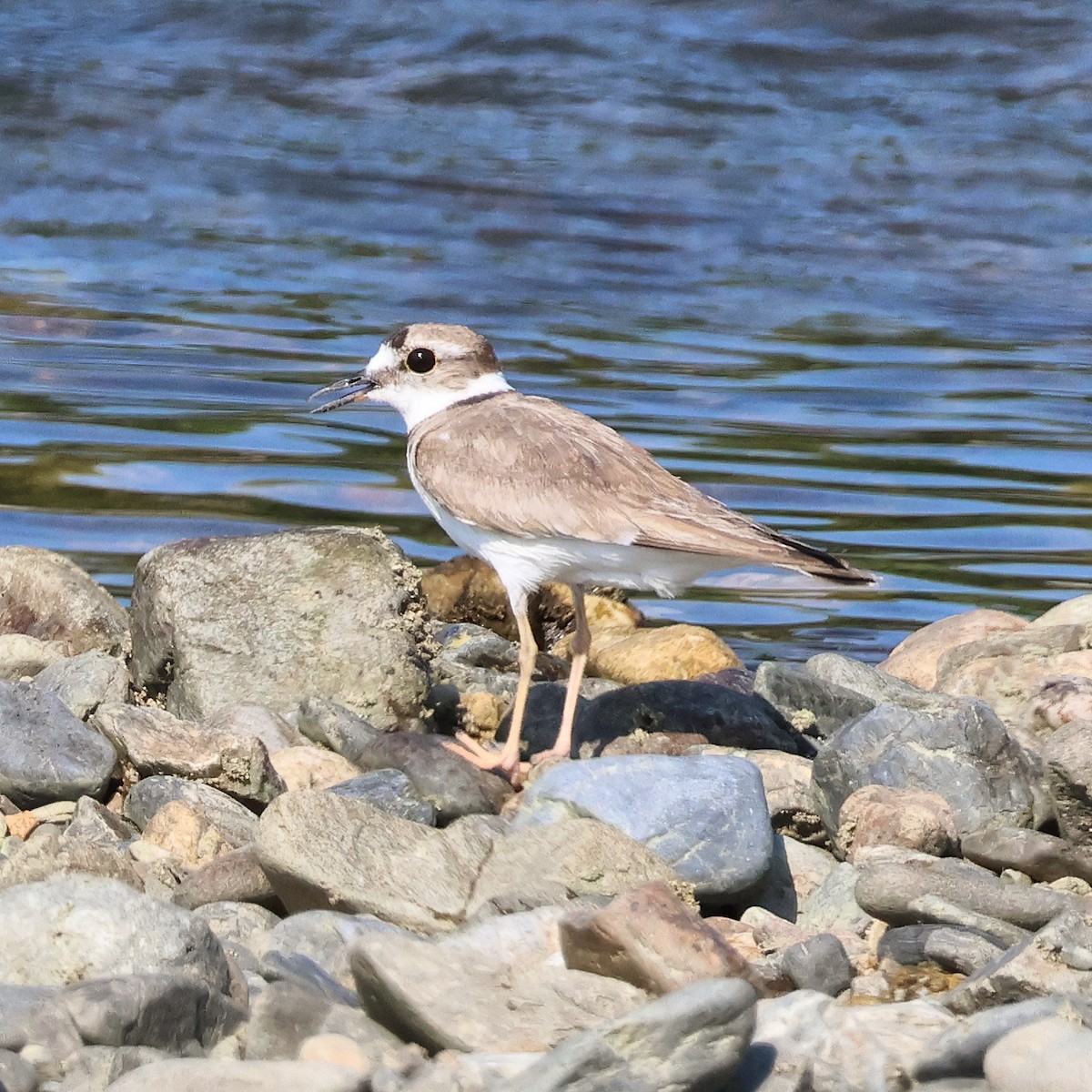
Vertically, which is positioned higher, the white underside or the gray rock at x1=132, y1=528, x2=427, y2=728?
the white underside

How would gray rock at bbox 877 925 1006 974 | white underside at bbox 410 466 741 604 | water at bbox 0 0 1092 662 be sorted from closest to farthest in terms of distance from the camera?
gray rock at bbox 877 925 1006 974 < white underside at bbox 410 466 741 604 < water at bbox 0 0 1092 662

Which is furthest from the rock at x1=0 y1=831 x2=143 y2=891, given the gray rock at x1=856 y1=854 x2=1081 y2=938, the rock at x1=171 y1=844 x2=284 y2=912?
the gray rock at x1=856 y1=854 x2=1081 y2=938

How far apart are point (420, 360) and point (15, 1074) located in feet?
13.7

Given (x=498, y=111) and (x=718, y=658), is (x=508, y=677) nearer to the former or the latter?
(x=718, y=658)

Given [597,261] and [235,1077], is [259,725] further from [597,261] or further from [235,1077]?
[597,261]

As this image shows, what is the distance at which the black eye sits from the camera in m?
7.14

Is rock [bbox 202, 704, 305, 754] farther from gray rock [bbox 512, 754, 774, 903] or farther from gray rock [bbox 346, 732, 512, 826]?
gray rock [bbox 512, 754, 774, 903]

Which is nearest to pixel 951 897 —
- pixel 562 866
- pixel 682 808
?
pixel 682 808

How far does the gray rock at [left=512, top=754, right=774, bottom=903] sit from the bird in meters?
0.96

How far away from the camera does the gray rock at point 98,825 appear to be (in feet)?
16.6

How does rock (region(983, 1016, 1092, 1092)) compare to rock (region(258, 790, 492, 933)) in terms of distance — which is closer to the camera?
rock (region(983, 1016, 1092, 1092))

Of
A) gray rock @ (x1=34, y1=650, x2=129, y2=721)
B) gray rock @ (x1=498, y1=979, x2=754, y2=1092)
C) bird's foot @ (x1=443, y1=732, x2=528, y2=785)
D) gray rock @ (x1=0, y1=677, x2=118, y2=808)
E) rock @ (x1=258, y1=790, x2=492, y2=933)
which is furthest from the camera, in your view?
gray rock @ (x1=34, y1=650, x2=129, y2=721)

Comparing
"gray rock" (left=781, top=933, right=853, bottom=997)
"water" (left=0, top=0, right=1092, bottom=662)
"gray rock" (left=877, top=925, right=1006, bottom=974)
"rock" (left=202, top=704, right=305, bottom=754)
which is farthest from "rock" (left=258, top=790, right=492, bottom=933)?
"water" (left=0, top=0, right=1092, bottom=662)

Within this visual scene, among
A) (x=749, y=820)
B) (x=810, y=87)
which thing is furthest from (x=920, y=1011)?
(x=810, y=87)
